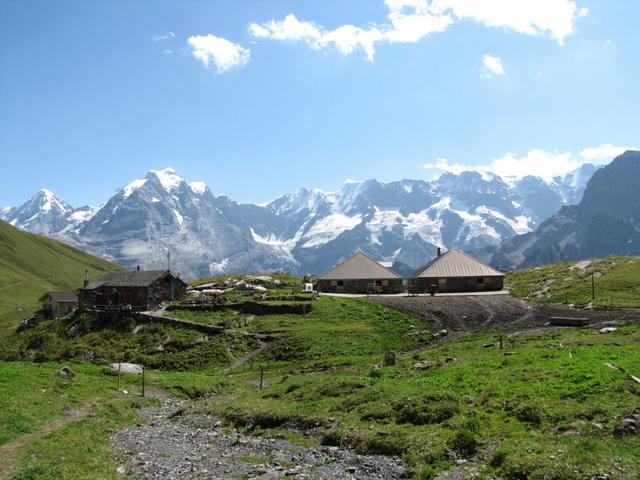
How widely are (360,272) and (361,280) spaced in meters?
2.10

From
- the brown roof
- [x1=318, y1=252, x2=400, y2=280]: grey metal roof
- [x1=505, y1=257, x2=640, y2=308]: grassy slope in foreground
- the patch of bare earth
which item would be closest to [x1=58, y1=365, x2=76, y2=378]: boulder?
the patch of bare earth

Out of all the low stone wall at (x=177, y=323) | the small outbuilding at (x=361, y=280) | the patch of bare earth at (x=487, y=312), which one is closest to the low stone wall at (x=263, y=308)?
the low stone wall at (x=177, y=323)

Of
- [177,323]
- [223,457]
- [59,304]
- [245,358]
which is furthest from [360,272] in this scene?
[59,304]

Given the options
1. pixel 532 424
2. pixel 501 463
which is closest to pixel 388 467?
pixel 501 463

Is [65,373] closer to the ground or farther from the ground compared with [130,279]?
closer to the ground

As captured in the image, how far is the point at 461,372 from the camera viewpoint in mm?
32656

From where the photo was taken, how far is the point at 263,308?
244 ft

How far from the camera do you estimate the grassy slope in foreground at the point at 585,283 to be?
69.4 meters

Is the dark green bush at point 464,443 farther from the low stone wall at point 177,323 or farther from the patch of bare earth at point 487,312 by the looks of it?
the low stone wall at point 177,323

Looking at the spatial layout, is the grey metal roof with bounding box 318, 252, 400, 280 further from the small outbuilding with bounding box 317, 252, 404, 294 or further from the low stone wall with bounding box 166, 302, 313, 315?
the low stone wall with bounding box 166, 302, 313, 315

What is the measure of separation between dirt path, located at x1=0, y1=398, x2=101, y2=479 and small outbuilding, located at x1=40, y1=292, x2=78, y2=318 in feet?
301

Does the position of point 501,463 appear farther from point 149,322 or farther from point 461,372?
point 149,322

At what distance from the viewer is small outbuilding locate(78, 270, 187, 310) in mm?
89875

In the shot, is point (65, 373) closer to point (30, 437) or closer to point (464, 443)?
point (30, 437)
